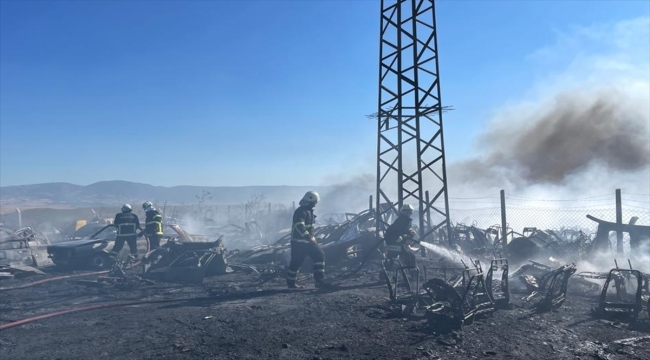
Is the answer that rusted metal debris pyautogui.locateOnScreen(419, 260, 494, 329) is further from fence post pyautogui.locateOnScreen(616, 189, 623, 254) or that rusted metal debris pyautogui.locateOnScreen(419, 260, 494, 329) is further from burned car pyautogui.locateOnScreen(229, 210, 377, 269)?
fence post pyautogui.locateOnScreen(616, 189, 623, 254)

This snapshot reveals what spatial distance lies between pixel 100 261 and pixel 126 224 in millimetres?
1392

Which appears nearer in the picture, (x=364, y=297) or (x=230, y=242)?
(x=364, y=297)

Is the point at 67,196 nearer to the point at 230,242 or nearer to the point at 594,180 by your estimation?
the point at 230,242

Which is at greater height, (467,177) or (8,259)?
(467,177)

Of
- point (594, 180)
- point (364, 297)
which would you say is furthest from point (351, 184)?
point (364, 297)

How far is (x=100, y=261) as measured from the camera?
14203 mm

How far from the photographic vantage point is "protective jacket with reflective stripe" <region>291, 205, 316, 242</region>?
10328 mm

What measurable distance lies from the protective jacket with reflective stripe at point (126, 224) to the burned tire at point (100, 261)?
2.89 feet

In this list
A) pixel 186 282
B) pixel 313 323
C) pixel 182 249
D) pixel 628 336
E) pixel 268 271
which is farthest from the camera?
pixel 182 249

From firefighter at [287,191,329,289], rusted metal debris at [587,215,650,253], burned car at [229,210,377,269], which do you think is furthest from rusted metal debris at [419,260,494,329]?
rusted metal debris at [587,215,650,253]

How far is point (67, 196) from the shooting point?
128 meters

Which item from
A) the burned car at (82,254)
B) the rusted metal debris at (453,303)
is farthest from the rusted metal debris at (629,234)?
the burned car at (82,254)

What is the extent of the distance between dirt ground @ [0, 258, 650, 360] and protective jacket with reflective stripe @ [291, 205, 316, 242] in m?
1.29

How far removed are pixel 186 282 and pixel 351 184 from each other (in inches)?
1713
